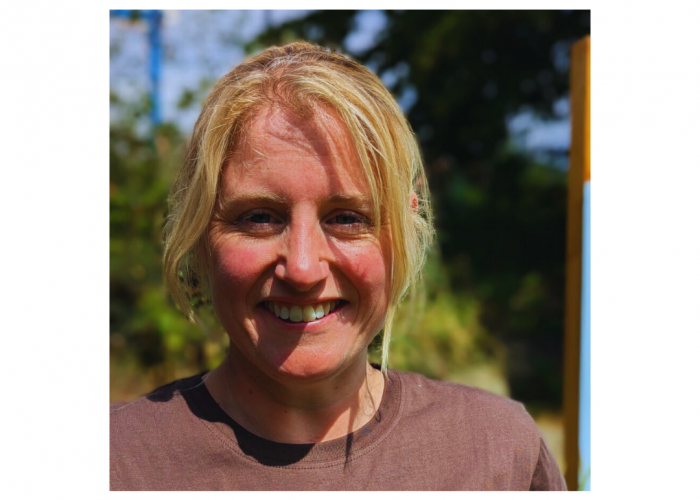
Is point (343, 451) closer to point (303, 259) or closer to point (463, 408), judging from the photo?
point (463, 408)

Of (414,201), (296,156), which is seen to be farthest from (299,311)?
(414,201)

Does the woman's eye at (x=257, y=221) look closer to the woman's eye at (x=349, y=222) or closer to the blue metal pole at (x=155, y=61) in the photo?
the woman's eye at (x=349, y=222)

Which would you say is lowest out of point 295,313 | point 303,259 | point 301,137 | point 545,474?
point 545,474

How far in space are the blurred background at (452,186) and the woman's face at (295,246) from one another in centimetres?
129

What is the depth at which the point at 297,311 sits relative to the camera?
4.07 feet

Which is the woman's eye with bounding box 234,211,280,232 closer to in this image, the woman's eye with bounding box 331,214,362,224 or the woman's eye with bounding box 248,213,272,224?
the woman's eye with bounding box 248,213,272,224

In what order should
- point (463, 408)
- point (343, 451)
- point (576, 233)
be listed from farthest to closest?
point (576, 233) → point (463, 408) → point (343, 451)

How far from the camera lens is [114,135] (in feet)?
11.2

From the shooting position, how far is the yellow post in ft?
6.13

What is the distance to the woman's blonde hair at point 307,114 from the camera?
4.12 ft

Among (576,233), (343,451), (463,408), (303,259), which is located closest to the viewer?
(303,259)

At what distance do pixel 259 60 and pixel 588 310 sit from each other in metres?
1.24

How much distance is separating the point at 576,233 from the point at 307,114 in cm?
110

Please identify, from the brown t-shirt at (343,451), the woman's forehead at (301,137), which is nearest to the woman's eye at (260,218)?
the woman's forehead at (301,137)
